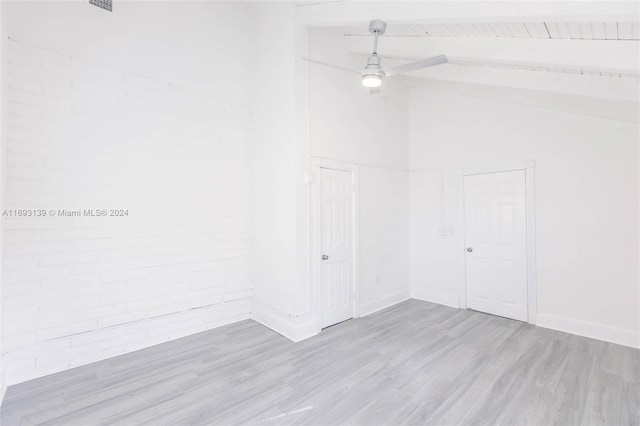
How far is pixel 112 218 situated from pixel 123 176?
471 millimetres

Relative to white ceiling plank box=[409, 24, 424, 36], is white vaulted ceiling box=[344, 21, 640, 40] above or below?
below

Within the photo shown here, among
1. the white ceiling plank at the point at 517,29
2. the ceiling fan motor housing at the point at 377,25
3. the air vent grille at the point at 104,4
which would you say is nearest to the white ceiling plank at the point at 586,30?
the white ceiling plank at the point at 517,29

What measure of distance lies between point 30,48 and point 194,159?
173 cm

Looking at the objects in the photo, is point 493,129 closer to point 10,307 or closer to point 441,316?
point 441,316

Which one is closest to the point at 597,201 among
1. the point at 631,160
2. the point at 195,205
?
the point at 631,160

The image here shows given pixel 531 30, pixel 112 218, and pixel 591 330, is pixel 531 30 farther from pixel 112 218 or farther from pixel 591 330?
pixel 112 218

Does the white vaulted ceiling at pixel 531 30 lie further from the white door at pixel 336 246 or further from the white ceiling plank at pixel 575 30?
the white door at pixel 336 246

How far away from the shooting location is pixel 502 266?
4.43m

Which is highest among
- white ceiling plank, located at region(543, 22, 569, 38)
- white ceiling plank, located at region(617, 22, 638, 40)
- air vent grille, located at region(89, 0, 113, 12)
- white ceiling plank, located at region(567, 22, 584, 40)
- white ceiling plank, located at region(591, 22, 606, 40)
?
air vent grille, located at region(89, 0, 113, 12)

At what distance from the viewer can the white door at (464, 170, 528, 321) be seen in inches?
167

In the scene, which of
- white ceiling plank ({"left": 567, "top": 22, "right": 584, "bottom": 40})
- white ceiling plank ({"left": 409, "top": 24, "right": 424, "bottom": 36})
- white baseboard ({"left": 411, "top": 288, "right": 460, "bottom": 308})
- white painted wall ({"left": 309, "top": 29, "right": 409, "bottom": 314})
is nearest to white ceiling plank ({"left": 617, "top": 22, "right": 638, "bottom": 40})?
white ceiling plank ({"left": 567, "top": 22, "right": 584, "bottom": 40})

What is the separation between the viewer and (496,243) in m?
4.48

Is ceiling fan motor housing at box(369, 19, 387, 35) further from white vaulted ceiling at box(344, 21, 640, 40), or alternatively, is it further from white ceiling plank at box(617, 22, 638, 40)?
white ceiling plank at box(617, 22, 638, 40)

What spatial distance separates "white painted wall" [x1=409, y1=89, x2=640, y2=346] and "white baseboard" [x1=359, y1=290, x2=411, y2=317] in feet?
1.54
